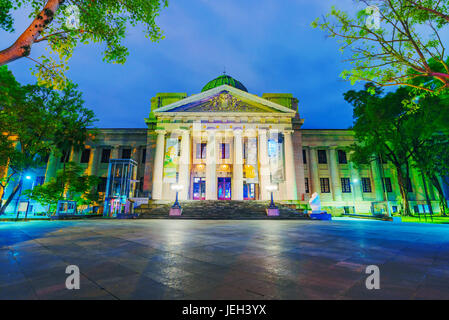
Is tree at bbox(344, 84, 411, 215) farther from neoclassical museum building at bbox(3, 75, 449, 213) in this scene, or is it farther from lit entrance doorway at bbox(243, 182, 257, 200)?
lit entrance doorway at bbox(243, 182, 257, 200)

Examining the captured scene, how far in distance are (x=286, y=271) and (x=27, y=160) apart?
24.3m

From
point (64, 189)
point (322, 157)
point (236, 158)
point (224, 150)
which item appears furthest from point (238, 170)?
point (64, 189)

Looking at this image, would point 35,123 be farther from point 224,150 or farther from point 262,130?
point 262,130

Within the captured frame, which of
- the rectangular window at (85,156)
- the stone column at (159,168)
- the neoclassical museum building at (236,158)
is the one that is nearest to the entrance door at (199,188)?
the neoclassical museum building at (236,158)

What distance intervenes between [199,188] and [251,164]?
7.77 m

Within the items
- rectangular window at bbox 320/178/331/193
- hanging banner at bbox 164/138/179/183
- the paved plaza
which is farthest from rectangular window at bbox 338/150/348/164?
the paved plaza

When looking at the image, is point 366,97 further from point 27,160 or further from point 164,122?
point 27,160

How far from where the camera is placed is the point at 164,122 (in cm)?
2678

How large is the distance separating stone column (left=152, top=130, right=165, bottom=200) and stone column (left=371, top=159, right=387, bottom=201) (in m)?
30.2

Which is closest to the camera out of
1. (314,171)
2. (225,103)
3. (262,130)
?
(262,130)

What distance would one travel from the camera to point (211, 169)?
25.3 meters

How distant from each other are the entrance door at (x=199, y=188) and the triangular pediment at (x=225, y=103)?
934 centimetres

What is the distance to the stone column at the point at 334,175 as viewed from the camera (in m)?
30.4
